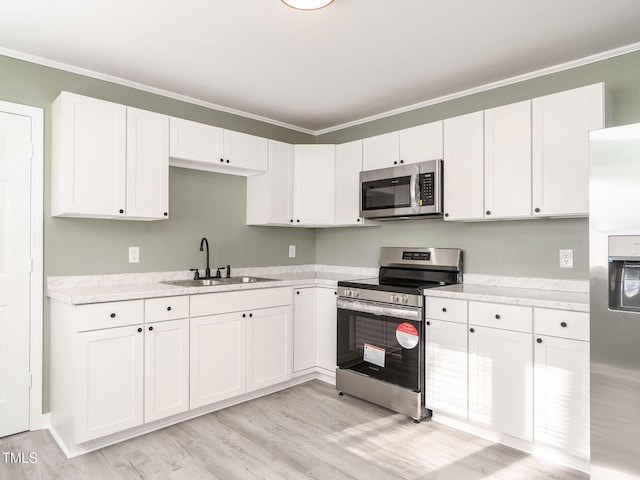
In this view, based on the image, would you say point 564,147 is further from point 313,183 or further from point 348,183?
point 313,183

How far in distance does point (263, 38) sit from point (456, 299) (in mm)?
2050

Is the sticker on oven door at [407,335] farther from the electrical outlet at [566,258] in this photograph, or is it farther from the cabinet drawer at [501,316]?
the electrical outlet at [566,258]

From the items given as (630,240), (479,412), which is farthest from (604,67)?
(479,412)

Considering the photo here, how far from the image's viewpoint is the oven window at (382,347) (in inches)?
112

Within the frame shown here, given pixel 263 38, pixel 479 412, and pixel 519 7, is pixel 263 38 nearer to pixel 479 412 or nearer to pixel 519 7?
pixel 519 7

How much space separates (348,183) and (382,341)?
148 cm

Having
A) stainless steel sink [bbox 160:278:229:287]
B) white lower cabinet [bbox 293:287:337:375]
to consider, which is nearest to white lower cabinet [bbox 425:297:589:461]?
white lower cabinet [bbox 293:287:337:375]

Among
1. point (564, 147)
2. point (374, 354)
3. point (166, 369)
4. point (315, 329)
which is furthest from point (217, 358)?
point (564, 147)

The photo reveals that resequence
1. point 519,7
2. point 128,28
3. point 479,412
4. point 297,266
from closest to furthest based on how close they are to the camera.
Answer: point 519,7
point 128,28
point 479,412
point 297,266

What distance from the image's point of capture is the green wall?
261cm

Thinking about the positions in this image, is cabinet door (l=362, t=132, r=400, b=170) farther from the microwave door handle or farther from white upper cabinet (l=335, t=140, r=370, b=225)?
the microwave door handle

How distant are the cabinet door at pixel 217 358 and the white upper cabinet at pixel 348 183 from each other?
134 centimetres

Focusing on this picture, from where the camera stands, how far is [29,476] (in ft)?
7.16

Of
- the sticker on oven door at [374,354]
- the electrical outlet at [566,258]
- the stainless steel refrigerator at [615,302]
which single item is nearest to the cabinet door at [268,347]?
the sticker on oven door at [374,354]
